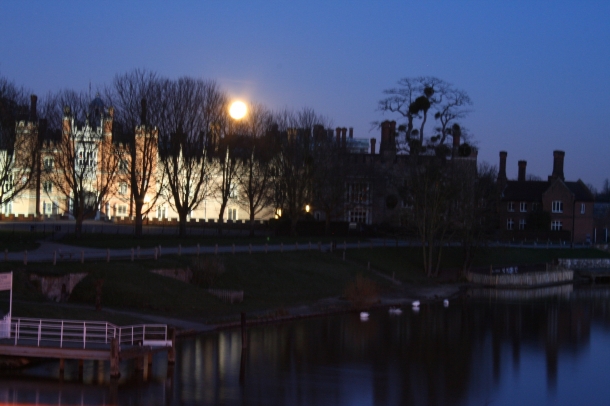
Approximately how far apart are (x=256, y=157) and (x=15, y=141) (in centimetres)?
2661

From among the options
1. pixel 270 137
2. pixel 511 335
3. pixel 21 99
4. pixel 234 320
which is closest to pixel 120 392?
pixel 234 320

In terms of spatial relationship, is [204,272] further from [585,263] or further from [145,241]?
[585,263]

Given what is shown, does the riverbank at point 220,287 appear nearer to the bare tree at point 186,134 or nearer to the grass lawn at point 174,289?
the grass lawn at point 174,289

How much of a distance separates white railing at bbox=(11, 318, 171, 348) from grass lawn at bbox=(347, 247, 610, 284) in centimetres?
3336

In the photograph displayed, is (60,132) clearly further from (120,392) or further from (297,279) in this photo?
(120,392)

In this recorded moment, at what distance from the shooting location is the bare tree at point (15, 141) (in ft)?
162

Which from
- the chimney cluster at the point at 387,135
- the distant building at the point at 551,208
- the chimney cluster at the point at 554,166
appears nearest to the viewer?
the chimney cluster at the point at 387,135

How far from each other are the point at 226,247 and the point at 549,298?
23.8m

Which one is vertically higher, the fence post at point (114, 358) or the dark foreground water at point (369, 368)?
the fence post at point (114, 358)

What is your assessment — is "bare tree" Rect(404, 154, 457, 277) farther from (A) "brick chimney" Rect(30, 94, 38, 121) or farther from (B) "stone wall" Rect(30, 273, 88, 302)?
(B) "stone wall" Rect(30, 273, 88, 302)

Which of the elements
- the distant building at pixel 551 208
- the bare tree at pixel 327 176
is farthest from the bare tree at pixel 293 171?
the distant building at pixel 551 208

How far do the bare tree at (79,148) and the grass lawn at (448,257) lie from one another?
1996 centimetres

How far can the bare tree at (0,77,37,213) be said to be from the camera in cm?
4928

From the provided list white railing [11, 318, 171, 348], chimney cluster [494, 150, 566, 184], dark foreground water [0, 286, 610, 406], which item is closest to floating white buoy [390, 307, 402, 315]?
dark foreground water [0, 286, 610, 406]
